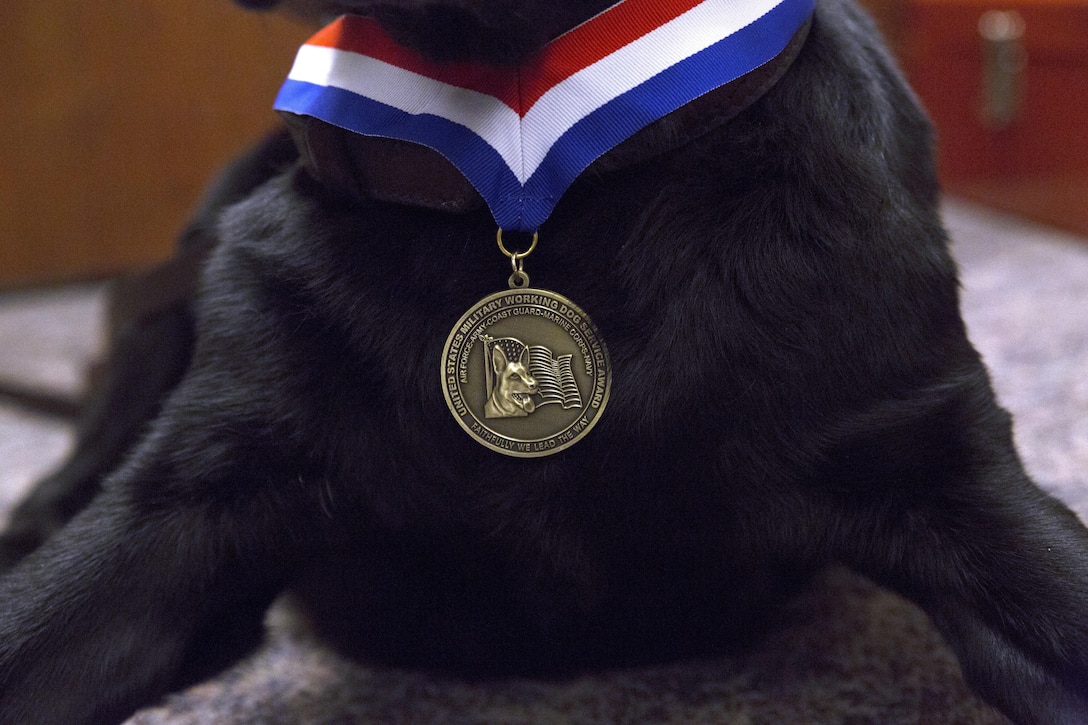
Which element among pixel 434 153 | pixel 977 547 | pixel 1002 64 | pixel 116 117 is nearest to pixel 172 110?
pixel 116 117

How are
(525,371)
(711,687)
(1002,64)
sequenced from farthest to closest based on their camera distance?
(1002,64), (711,687), (525,371)

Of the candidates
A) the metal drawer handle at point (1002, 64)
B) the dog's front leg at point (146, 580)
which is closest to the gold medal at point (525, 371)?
the dog's front leg at point (146, 580)

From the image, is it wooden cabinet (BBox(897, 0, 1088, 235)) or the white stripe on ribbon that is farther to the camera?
wooden cabinet (BBox(897, 0, 1088, 235))

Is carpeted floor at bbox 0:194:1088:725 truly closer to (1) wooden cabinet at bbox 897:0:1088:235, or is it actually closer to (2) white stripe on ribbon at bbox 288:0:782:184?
(2) white stripe on ribbon at bbox 288:0:782:184

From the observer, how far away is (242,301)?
1.90ft

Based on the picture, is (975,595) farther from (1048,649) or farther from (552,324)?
(552,324)

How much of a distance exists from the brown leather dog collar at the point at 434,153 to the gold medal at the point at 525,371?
0.06 meters

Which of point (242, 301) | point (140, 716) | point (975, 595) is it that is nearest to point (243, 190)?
point (242, 301)

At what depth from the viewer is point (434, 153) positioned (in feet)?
1.79

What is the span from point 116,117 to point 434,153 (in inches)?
63.2

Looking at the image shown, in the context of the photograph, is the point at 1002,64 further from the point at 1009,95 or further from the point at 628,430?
the point at 628,430

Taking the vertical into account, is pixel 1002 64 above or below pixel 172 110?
below

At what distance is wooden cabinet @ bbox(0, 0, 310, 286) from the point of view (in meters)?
1.87

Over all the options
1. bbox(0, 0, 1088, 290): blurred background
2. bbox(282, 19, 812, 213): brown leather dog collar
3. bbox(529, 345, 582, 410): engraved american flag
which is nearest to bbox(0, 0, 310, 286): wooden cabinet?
bbox(0, 0, 1088, 290): blurred background
